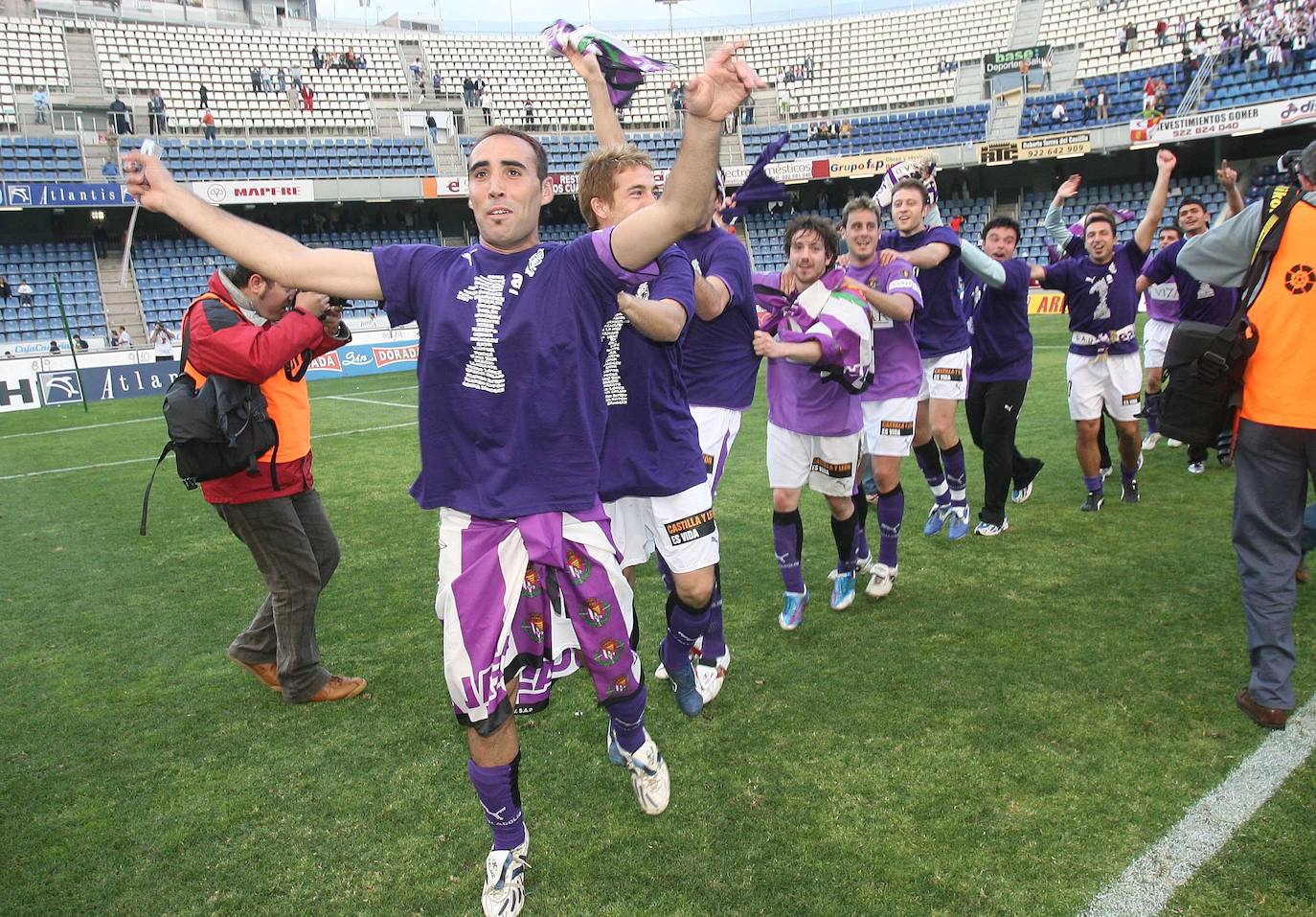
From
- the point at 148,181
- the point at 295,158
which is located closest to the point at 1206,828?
the point at 148,181

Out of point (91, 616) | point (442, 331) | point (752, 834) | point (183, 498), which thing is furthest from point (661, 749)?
point (183, 498)

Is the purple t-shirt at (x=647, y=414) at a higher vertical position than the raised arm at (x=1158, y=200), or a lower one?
lower

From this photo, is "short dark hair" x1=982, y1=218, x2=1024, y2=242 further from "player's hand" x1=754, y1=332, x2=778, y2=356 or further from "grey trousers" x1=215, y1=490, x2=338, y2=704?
"grey trousers" x1=215, y1=490, x2=338, y2=704

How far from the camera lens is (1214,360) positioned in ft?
12.5

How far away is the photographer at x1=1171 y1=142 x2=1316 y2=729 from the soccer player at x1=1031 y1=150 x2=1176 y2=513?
3.23 m

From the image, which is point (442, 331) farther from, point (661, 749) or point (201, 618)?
point (201, 618)

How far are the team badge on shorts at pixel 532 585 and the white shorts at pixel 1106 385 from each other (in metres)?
5.73

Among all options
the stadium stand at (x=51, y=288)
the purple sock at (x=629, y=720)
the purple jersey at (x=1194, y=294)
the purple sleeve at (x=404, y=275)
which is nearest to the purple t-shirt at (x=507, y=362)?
the purple sleeve at (x=404, y=275)

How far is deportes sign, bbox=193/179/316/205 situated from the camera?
2711cm

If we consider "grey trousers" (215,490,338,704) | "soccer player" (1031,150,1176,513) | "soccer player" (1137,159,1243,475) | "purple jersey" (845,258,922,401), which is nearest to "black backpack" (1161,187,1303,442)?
"purple jersey" (845,258,922,401)

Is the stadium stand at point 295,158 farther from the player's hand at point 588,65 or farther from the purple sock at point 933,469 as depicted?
the player's hand at point 588,65

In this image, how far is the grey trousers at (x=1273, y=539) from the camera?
3773 mm

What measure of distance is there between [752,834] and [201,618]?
436 centimetres

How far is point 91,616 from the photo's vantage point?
20.3ft
